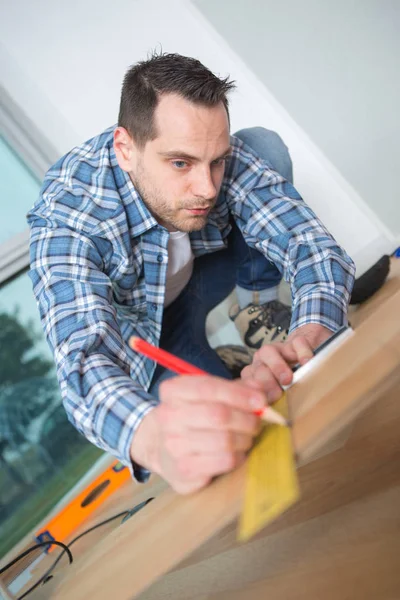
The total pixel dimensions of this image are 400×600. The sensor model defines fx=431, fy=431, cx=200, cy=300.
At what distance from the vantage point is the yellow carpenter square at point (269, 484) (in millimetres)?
246

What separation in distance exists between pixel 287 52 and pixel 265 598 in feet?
4.88

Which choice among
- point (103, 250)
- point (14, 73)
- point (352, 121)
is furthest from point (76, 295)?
point (352, 121)

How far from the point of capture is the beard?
86 cm

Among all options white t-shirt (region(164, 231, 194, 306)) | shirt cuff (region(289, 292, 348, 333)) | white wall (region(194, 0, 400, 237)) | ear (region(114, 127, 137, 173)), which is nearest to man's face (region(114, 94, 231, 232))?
ear (region(114, 127, 137, 173))

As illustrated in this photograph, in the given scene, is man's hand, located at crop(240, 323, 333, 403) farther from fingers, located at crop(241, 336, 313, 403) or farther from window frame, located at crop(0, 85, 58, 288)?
window frame, located at crop(0, 85, 58, 288)

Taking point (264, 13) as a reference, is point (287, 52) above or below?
below

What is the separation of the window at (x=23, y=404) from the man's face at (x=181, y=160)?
2.09 ft

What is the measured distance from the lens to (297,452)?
0.87 feet

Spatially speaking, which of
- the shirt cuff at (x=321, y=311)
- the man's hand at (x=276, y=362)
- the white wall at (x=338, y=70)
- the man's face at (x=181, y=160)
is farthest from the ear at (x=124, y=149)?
the white wall at (x=338, y=70)

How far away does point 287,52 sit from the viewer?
139 cm

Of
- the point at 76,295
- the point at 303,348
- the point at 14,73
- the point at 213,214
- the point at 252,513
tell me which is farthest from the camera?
the point at 14,73

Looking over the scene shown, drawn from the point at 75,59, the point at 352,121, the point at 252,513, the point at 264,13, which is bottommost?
the point at 252,513

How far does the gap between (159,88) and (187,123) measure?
4.1 inches

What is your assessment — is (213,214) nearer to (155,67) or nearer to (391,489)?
(155,67)
